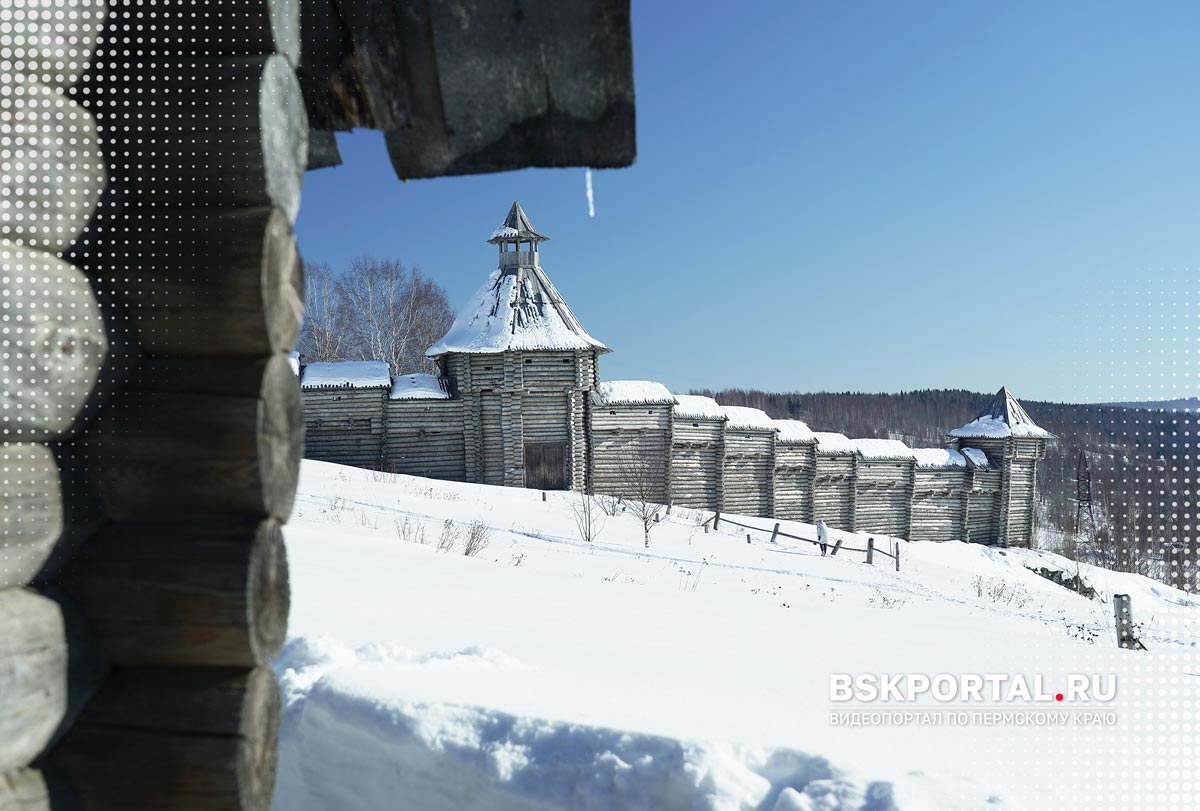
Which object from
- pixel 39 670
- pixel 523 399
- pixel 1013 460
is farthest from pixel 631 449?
pixel 39 670

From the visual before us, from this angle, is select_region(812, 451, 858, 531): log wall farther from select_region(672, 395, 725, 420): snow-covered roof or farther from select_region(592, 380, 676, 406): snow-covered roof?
select_region(592, 380, 676, 406): snow-covered roof

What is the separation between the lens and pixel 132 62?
1.78 m

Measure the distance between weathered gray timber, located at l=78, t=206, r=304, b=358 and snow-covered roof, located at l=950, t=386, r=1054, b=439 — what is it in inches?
1342

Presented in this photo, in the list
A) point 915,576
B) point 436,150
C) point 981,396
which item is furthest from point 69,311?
point 981,396

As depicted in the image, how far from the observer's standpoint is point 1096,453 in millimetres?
75000

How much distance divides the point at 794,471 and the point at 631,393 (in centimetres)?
725

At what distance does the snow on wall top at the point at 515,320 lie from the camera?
2261 centimetres

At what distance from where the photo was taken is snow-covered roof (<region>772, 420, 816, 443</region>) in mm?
26556

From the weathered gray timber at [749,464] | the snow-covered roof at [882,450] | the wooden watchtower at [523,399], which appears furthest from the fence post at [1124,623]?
the snow-covered roof at [882,450]

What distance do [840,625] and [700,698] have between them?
3.10 m

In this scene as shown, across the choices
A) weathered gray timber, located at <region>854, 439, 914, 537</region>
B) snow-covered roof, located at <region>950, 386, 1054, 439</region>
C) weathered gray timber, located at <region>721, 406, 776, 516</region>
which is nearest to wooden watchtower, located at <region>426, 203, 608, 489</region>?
weathered gray timber, located at <region>721, 406, 776, 516</region>

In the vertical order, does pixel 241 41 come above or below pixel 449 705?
above

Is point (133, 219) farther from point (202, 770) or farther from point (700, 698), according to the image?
point (700, 698)

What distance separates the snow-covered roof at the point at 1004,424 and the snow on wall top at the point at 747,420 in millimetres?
11573
